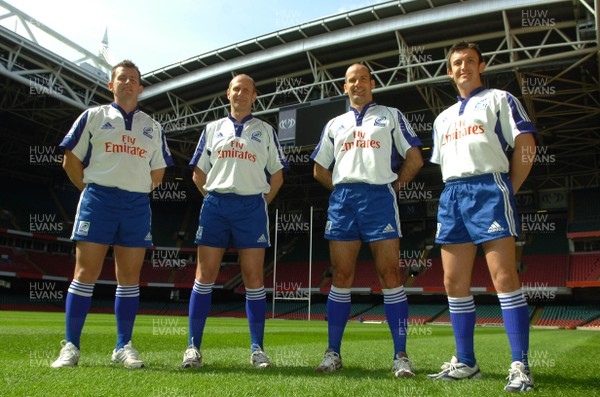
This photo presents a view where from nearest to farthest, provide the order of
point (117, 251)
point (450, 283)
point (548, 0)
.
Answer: point (450, 283), point (117, 251), point (548, 0)

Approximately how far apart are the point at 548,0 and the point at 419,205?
17575 millimetres

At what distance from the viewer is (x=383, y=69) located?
697 inches

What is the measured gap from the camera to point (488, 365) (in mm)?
4012

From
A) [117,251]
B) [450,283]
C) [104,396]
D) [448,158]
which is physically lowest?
[104,396]

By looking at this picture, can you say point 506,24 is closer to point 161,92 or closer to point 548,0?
point 548,0

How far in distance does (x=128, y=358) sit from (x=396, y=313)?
1933 millimetres

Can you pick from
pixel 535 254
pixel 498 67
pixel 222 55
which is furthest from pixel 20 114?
pixel 535 254

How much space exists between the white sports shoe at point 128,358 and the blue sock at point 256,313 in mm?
840

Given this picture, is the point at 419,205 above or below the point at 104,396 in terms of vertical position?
Answer: above
